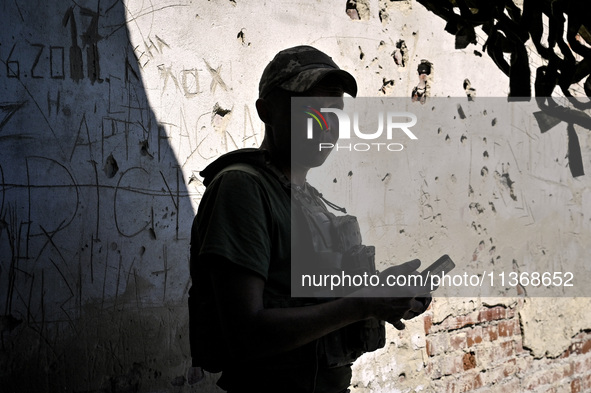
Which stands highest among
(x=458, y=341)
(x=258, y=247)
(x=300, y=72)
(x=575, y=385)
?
(x=300, y=72)

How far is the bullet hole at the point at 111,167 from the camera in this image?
7.57ft

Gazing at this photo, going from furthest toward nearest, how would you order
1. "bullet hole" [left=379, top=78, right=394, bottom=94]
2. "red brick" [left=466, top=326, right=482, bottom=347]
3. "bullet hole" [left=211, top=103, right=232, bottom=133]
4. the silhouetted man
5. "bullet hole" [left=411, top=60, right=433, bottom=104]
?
"red brick" [left=466, top=326, right=482, bottom=347] → "bullet hole" [left=411, top=60, right=433, bottom=104] → "bullet hole" [left=379, top=78, right=394, bottom=94] → "bullet hole" [left=211, top=103, right=232, bottom=133] → the silhouetted man

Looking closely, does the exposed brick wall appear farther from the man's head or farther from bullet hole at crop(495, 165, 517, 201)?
the man's head

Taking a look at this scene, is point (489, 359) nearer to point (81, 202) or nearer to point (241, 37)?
point (241, 37)

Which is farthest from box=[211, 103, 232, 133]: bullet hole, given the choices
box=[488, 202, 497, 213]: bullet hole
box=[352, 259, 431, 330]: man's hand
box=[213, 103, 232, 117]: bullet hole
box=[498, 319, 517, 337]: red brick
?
box=[498, 319, 517, 337]: red brick

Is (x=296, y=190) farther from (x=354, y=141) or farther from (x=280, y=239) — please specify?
(x=354, y=141)

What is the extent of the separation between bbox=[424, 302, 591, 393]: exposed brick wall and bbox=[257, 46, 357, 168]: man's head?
2.03 m

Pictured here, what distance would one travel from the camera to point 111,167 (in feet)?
7.61

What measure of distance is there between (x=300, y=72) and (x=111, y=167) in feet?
3.69

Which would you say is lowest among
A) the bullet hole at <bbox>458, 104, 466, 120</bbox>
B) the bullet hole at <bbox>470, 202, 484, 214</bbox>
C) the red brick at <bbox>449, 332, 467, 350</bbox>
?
the red brick at <bbox>449, 332, 467, 350</bbox>

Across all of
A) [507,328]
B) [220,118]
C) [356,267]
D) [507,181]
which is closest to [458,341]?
[507,328]

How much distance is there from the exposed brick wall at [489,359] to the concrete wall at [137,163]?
36 mm

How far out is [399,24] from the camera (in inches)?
125

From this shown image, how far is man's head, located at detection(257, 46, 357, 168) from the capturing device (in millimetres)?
1465
